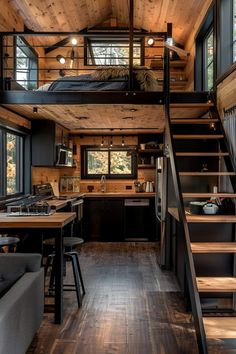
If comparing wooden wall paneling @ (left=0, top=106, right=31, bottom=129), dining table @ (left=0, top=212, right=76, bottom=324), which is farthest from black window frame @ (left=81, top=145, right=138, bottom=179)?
dining table @ (left=0, top=212, right=76, bottom=324)

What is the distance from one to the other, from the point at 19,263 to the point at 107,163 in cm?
559

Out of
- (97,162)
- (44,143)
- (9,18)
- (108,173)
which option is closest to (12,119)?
(44,143)

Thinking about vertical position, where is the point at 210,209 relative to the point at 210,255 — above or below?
above

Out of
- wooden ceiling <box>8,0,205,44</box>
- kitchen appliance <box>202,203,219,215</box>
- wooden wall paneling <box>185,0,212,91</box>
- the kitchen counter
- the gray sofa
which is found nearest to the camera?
the gray sofa

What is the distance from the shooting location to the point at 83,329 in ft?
10.4

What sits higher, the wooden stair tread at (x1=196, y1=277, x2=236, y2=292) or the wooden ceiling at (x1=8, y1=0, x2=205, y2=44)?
the wooden ceiling at (x1=8, y1=0, x2=205, y2=44)

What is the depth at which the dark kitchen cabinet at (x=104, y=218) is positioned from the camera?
744 cm

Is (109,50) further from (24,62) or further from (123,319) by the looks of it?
(123,319)

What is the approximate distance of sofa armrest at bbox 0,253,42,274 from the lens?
2775mm

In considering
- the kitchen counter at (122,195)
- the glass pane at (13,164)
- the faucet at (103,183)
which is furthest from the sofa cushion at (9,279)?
the faucet at (103,183)

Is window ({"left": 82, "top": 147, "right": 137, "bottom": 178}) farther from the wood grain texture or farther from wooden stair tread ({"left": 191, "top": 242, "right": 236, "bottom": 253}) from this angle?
wooden stair tread ({"left": 191, "top": 242, "right": 236, "bottom": 253})

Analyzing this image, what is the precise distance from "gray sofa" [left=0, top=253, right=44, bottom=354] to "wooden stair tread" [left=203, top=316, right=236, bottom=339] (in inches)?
57.8

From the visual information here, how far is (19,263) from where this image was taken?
2799 mm

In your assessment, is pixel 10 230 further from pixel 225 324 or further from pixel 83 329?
pixel 225 324
